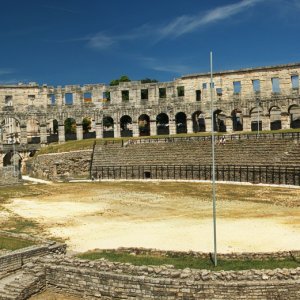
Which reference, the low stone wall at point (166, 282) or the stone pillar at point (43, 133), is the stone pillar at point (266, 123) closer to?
the stone pillar at point (43, 133)

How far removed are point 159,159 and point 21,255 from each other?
3549cm

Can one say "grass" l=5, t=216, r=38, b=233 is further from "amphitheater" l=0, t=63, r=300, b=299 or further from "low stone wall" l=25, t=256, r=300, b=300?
"low stone wall" l=25, t=256, r=300, b=300

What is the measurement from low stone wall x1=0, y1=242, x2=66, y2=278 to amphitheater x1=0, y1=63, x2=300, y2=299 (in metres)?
0.04

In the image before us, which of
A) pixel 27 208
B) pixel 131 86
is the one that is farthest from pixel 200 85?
pixel 27 208

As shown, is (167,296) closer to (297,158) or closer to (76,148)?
(297,158)

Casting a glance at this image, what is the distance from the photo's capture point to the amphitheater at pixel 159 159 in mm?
13766

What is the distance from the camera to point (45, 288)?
15.4 meters

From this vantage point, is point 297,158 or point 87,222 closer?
point 87,222

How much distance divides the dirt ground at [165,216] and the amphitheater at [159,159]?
0.41 meters

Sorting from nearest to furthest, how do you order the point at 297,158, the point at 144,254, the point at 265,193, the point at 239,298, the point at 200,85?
1. the point at 239,298
2. the point at 144,254
3. the point at 265,193
4. the point at 297,158
5. the point at 200,85

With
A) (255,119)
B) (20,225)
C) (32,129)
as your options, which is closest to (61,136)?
(32,129)

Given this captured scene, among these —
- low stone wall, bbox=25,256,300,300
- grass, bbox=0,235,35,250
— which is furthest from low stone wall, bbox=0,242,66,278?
low stone wall, bbox=25,256,300,300

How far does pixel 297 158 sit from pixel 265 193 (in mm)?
8418

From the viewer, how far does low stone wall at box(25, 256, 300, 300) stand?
13062 millimetres
